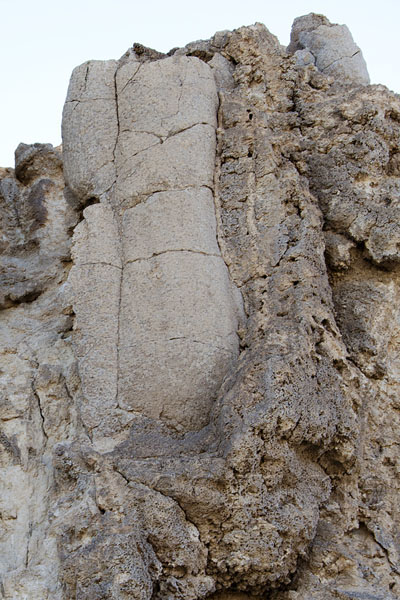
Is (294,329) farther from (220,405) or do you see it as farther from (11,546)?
(11,546)

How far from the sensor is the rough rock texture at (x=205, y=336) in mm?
3457

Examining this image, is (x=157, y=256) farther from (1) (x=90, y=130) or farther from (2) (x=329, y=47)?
(2) (x=329, y=47)

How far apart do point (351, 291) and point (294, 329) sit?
0.74 metres

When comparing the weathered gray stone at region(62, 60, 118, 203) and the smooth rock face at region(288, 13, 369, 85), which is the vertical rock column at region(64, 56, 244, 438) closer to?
the weathered gray stone at region(62, 60, 118, 203)

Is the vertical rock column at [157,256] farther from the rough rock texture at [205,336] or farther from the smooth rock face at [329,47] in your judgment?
the smooth rock face at [329,47]

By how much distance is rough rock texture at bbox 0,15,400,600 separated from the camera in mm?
3457

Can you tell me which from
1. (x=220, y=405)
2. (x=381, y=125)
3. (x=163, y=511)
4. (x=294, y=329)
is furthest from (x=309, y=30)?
(x=163, y=511)

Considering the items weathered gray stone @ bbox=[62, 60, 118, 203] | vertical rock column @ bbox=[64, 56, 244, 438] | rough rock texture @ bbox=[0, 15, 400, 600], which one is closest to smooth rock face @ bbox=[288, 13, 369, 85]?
rough rock texture @ bbox=[0, 15, 400, 600]

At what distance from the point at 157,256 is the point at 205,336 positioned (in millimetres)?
512

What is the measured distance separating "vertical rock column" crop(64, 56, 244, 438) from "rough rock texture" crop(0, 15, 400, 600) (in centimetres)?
1

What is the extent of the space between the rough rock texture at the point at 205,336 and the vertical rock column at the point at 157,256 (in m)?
0.01

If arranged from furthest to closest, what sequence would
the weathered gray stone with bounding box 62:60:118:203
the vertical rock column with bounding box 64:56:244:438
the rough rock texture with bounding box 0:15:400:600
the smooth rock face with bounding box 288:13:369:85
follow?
the smooth rock face with bounding box 288:13:369:85 → the weathered gray stone with bounding box 62:60:118:203 → the vertical rock column with bounding box 64:56:244:438 → the rough rock texture with bounding box 0:15:400:600

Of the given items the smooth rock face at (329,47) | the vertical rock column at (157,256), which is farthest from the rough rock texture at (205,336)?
the smooth rock face at (329,47)

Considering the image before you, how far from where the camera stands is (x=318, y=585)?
3.57m
